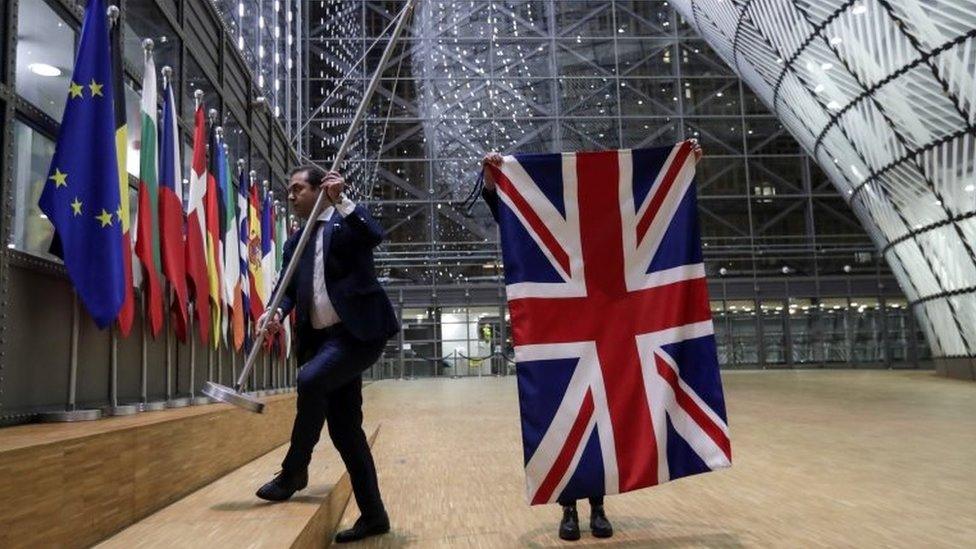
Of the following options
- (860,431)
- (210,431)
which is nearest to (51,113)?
(210,431)

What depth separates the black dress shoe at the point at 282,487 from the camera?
11.4ft

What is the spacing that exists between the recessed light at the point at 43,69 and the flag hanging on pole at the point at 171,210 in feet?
3.64

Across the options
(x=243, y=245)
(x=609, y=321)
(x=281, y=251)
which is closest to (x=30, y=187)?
(x=609, y=321)

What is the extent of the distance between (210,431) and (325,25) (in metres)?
27.4

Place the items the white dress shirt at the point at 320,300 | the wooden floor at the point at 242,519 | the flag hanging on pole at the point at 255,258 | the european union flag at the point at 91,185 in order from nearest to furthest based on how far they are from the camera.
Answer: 1. the wooden floor at the point at 242,519
2. the white dress shirt at the point at 320,300
3. the european union flag at the point at 91,185
4. the flag hanging on pole at the point at 255,258

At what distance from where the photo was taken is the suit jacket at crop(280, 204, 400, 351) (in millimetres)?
3391

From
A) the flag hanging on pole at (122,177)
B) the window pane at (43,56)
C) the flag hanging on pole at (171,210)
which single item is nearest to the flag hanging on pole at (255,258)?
the flag hanging on pole at (171,210)

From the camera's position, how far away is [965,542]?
3314 mm

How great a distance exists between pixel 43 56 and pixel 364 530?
10.4 feet

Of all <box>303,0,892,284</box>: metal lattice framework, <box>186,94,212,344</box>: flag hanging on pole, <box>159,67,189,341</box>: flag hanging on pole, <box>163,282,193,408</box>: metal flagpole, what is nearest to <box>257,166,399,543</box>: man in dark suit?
<box>159,67,189,341</box>: flag hanging on pole

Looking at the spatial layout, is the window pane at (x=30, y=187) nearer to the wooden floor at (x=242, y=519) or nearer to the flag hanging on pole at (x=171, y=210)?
the flag hanging on pole at (x=171, y=210)

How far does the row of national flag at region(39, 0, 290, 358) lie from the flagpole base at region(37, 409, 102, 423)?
0.48 metres

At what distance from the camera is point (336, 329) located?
3.43 m

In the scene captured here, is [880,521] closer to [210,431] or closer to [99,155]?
[210,431]
